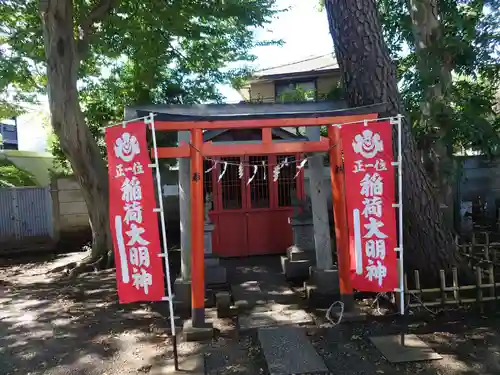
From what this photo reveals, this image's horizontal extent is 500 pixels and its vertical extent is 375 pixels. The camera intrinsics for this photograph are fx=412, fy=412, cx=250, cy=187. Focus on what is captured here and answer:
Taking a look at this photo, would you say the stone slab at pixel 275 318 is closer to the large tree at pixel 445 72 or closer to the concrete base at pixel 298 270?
the concrete base at pixel 298 270

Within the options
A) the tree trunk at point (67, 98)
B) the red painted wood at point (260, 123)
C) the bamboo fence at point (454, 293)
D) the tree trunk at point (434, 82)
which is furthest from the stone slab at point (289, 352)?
the tree trunk at point (67, 98)

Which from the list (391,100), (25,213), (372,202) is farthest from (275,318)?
(25,213)

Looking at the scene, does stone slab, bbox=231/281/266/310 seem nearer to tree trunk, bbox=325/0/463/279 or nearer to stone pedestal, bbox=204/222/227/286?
stone pedestal, bbox=204/222/227/286

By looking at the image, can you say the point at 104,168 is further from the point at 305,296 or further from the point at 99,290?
the point at 305,296

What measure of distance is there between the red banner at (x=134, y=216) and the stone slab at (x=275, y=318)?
1.79 m

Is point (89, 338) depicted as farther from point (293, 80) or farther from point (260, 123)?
point (293, 80)

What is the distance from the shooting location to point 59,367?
5.20 metres

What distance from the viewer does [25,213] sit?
13570 mm

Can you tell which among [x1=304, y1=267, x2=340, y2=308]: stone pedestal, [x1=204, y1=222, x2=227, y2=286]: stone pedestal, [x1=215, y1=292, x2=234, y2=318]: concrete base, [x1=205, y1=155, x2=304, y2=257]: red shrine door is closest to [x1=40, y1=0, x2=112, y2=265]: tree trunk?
[x1=205, y1=155, x2=304, y2=257]: red shrine door

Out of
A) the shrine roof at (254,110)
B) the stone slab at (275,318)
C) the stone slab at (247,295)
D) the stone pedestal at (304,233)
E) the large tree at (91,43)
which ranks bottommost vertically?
the stone slab at (275,318)

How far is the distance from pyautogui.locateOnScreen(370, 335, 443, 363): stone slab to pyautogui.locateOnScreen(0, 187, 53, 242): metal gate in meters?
11.4

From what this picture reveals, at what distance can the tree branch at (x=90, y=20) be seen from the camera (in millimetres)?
9961

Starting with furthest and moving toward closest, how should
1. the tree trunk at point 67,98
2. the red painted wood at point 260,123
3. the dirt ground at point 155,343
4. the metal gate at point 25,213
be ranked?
1. the metal gate at point 25,213
2. the tree trunk at point 67,98
3. the red painted wood at point 260,123
4. the dirt ground at point 155,343

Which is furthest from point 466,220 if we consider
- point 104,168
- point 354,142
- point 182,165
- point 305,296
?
point 104,168
